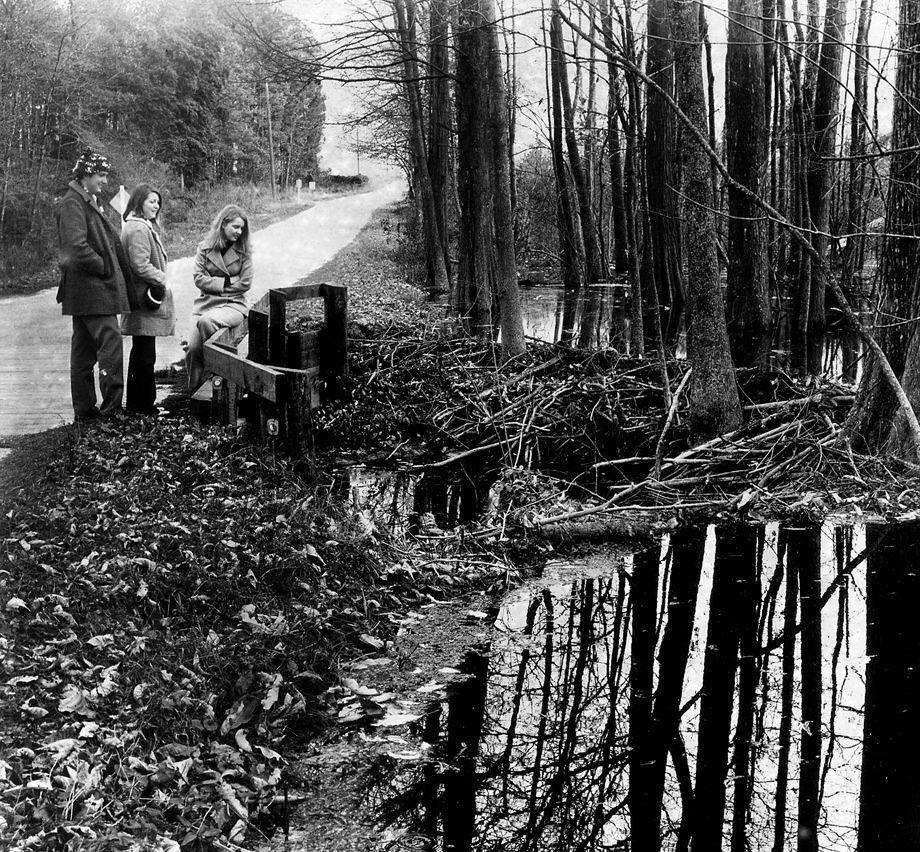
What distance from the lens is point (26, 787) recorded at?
13.6 ft

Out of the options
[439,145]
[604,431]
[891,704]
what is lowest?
[891,704]

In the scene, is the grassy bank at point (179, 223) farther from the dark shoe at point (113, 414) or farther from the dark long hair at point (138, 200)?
the dark shoe at point (113, 414)

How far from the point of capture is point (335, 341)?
1099 centimetres

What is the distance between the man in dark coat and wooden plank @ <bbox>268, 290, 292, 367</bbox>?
1.32 m

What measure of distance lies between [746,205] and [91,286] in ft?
30.7

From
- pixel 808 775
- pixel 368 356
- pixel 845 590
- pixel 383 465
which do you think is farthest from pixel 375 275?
pixel 808 775

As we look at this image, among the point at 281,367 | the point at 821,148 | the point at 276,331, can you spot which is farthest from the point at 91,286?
the point at 821,148

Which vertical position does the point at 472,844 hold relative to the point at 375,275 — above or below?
below

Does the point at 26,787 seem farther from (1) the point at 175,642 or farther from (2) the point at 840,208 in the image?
(2) the point at 840,208

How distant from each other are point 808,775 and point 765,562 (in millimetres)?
3048

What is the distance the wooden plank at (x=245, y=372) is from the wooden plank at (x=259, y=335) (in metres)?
0.25

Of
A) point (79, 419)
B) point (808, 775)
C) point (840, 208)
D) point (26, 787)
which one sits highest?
point (840, 208)

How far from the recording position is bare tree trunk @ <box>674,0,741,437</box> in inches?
379

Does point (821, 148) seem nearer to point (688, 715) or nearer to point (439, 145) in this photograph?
point (439, 145)
